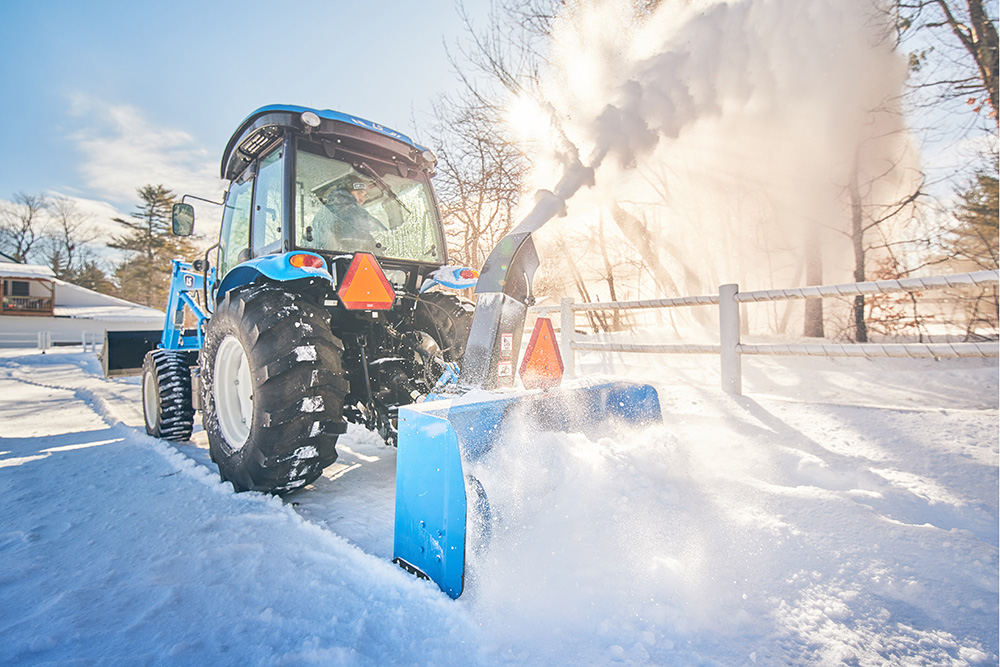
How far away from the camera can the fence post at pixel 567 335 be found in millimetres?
5586

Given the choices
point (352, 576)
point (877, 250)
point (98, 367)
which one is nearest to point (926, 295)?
point (877, 250)

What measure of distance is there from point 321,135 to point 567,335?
368 cm

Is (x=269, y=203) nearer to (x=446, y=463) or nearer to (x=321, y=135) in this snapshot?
(x=321, y=135)

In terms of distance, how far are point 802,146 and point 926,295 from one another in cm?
314

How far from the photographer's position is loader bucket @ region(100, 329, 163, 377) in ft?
16.9

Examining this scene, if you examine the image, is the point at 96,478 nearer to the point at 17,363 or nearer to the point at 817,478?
the point at 817,478

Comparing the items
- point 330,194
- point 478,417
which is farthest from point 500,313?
point 330,194

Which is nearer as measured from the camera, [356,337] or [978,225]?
[356,337]

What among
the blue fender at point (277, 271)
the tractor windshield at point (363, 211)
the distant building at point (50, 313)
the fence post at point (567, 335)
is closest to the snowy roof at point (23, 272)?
the distant building at point (50, 313)

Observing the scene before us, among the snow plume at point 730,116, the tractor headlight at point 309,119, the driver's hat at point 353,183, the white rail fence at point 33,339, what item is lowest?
the white rail fence at point 33,339

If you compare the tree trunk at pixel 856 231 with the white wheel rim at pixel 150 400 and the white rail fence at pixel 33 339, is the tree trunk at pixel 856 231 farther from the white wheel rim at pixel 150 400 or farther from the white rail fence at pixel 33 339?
the white rail fence at pixel 33 339

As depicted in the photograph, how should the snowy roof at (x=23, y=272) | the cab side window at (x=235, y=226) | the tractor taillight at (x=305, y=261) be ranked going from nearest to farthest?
the tractor taillight at (x=305, y=261), the cab side window at (x=235, y=226), the snowy roof at (x=23, y=272)

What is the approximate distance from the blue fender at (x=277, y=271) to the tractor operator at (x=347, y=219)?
1.38 ft

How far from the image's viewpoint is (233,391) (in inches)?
110
